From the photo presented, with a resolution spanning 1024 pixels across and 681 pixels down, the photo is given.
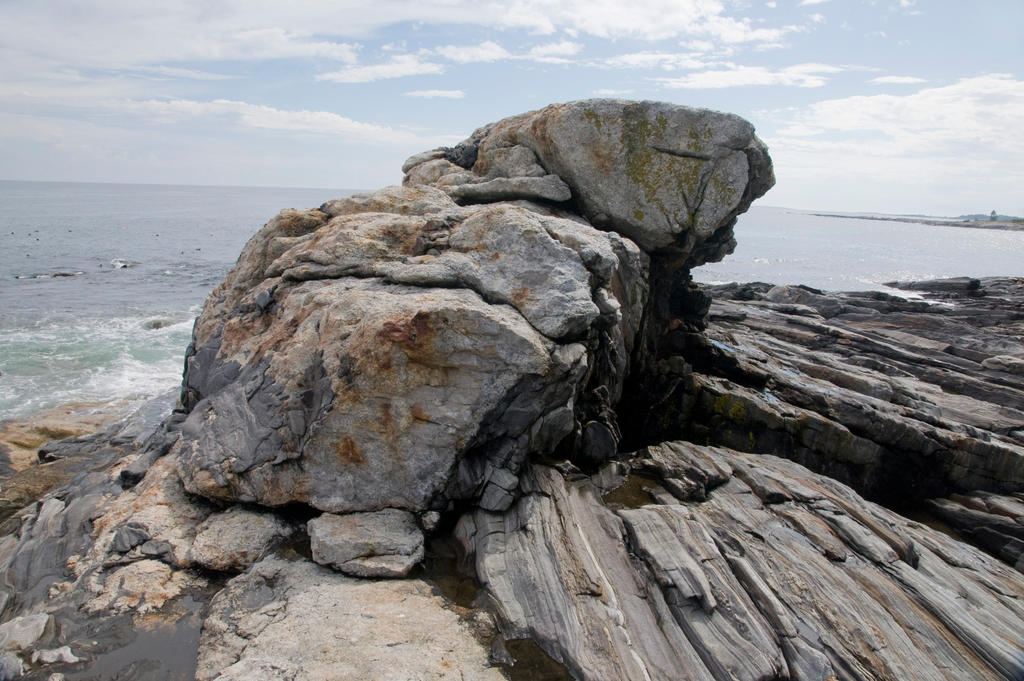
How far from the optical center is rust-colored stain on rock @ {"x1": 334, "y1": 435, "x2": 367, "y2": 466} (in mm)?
12336

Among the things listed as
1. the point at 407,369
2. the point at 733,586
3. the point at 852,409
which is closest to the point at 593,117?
the point at 407,369

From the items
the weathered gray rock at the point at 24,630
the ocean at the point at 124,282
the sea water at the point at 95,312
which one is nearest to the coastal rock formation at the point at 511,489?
the weathered gray rock at the point at 24,630

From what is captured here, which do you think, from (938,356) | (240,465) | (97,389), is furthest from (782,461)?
(97,389)

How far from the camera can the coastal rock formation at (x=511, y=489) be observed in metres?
9.84

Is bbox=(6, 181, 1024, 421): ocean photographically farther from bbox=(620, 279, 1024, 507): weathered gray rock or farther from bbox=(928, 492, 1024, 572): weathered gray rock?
bbox=(928, 492, 1024, 572): weathered gray rock

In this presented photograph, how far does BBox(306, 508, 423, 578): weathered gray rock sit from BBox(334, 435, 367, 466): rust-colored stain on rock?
3.69 ft

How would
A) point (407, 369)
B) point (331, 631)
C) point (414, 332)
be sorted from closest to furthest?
point (331, 631) < point (414, 332) < point (407, 369)

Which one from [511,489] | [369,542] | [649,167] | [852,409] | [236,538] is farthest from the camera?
[649,167]

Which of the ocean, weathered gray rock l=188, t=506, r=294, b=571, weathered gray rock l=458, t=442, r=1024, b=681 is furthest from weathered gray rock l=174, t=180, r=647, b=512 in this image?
the ocean

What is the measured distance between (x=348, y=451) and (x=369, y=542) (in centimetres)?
209

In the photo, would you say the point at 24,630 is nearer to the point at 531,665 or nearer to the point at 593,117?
the point at 531,665

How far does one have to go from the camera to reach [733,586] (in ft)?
36.0

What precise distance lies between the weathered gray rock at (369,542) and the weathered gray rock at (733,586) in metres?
1.26

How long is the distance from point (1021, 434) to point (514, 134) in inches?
861
